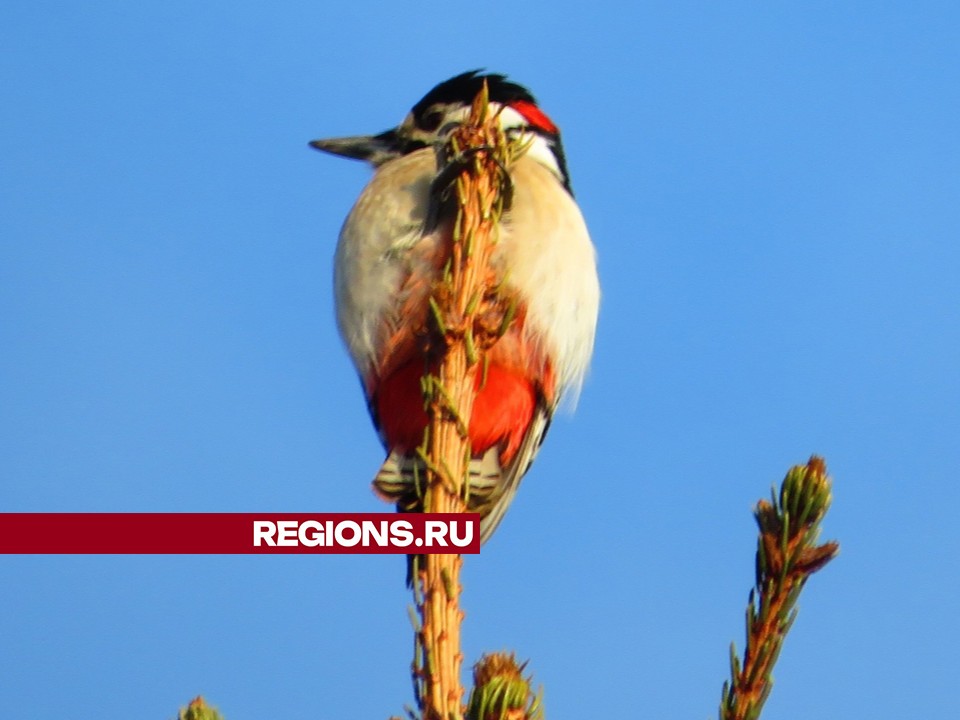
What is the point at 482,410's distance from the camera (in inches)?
159

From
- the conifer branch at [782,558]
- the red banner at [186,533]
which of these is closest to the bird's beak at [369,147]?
the red banner at [186,533]

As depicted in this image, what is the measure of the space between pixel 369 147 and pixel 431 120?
1.02 ft

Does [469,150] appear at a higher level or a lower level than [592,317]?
lower

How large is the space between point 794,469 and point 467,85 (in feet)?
9.57

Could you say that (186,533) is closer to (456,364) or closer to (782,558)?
(456,364)

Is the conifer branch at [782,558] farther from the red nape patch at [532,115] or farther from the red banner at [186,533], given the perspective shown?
the red nape patch at [532,115]

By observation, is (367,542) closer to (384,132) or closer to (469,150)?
(469,150)

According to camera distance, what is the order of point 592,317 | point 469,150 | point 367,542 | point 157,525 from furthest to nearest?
point 592,317 → point 157,525 → point 367,542 → point 469,150

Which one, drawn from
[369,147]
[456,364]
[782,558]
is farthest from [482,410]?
[782,558]

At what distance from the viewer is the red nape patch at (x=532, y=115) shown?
16.5ft

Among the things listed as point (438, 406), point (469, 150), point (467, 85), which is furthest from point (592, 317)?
point (438, 406)

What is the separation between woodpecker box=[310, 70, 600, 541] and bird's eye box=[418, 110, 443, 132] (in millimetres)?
378

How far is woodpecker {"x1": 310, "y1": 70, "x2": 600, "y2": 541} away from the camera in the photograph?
3.79 metres

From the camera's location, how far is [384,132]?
16.7 ft
